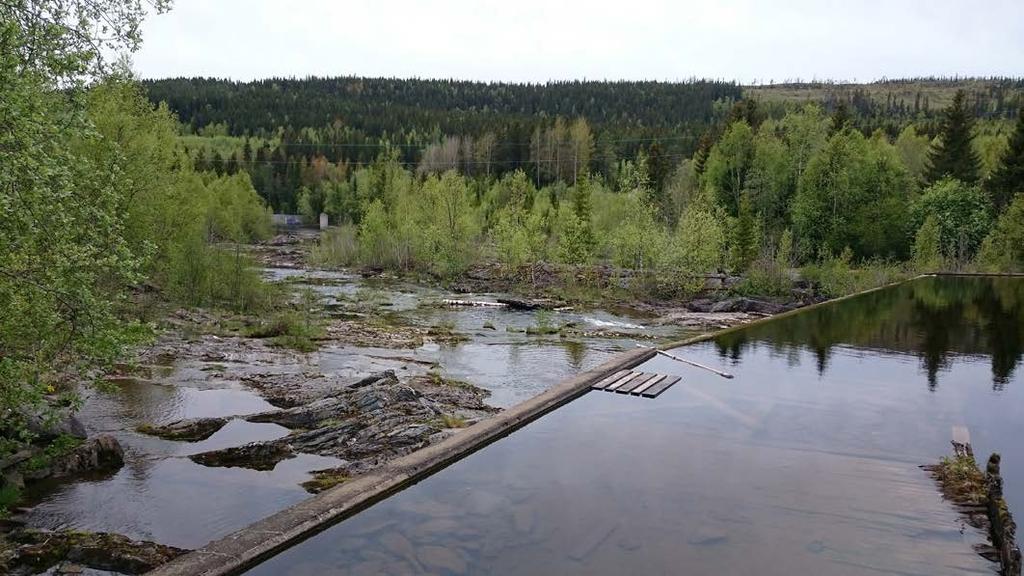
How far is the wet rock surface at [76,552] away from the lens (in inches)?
414

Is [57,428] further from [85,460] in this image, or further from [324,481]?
[324,481]

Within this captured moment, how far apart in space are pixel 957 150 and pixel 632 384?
2579 inches

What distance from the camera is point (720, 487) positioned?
14094 millimetres

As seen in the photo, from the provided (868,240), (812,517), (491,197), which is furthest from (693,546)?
(491,197)

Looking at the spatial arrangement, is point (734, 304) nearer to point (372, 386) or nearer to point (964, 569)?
point (372, 386)

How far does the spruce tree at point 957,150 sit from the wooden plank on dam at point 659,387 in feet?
202

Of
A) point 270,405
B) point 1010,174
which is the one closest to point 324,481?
point 270,405

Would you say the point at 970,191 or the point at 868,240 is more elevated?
the point at 970,191

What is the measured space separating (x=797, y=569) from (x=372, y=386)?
38.7 feet

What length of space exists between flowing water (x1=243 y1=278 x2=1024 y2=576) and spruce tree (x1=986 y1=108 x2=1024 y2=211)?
51346mm

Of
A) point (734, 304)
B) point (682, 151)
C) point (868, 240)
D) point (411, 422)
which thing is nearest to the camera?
point (411, 422)

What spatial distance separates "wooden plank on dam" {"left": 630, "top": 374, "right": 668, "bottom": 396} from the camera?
68.0ft

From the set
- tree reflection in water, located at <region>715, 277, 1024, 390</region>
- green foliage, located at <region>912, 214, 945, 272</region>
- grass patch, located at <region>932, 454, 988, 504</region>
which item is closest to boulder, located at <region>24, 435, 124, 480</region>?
grass patch, located at <region>932, 454, 988, 504</region>

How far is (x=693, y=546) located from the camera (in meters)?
11.8
